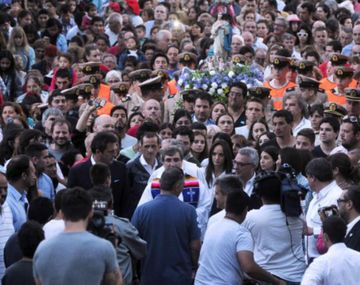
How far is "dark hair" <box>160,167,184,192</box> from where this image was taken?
13.2 m

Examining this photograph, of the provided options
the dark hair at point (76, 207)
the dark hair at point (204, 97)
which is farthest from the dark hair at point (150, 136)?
the dark hair at point (76, 207)

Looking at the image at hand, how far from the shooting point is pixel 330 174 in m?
13.4

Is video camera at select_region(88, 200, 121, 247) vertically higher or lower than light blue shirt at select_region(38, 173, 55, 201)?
higher

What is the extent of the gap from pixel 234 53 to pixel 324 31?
245cm

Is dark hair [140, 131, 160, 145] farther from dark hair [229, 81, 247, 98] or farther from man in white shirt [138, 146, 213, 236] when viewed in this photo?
dark hair [229, 81, 247, 98]

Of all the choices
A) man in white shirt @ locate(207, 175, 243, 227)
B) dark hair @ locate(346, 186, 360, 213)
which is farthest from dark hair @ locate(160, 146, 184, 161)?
dark hair @ locate(346, 186, 360, 213)

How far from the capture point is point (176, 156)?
48.3 feet

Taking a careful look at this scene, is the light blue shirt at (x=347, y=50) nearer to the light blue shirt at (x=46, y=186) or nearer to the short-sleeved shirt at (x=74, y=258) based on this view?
the light blue shirt at (x=46, y=186)

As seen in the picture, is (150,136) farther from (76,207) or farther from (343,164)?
(76,207)

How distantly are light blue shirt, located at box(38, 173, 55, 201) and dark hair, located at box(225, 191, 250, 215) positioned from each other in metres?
2.78

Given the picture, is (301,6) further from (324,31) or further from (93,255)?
(93,255)

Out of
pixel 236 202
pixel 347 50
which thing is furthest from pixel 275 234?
pixel 347 50

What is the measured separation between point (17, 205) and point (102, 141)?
1819 millimetres

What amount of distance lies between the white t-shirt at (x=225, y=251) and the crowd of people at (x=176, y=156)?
0.01 metres
